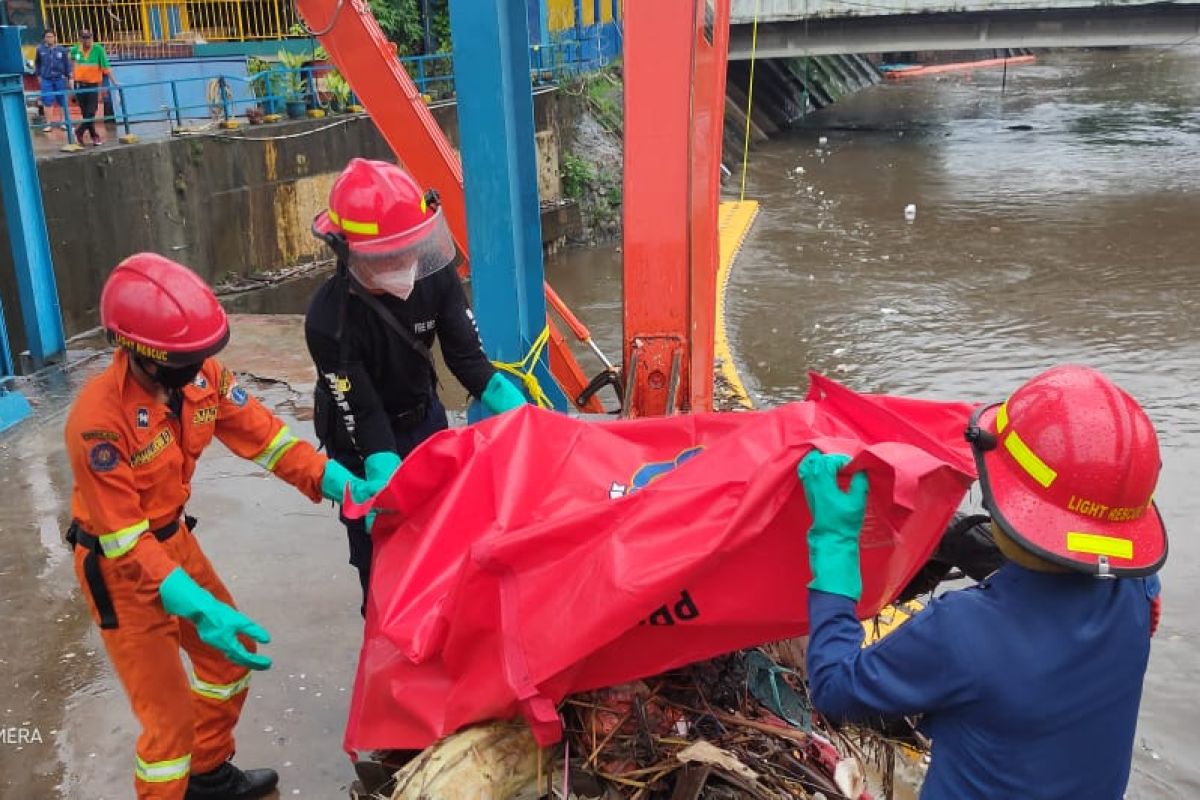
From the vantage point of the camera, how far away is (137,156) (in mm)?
9367

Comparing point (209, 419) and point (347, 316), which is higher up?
point (347, 316)

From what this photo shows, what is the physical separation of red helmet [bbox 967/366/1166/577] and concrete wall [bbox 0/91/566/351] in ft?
23.0

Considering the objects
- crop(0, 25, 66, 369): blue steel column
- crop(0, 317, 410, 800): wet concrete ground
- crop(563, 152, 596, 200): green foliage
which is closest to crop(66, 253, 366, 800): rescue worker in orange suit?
crop(0, 317, 410, 800): wet concrete ground

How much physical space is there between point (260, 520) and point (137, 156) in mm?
5795

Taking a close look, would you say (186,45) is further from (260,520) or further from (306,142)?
(260,520)

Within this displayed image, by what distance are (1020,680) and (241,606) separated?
3320mm

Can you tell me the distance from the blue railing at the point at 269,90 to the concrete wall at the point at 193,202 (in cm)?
41

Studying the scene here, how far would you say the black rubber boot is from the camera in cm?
304

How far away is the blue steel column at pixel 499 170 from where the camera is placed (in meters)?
3.87

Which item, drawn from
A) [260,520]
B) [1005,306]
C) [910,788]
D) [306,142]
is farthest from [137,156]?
[910,788]

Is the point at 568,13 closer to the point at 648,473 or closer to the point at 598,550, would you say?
the point at 648,473

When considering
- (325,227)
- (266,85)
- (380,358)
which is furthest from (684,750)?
(266,85)

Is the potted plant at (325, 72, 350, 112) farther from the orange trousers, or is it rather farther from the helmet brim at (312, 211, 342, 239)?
the orange trousers

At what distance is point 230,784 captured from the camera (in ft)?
10.1
